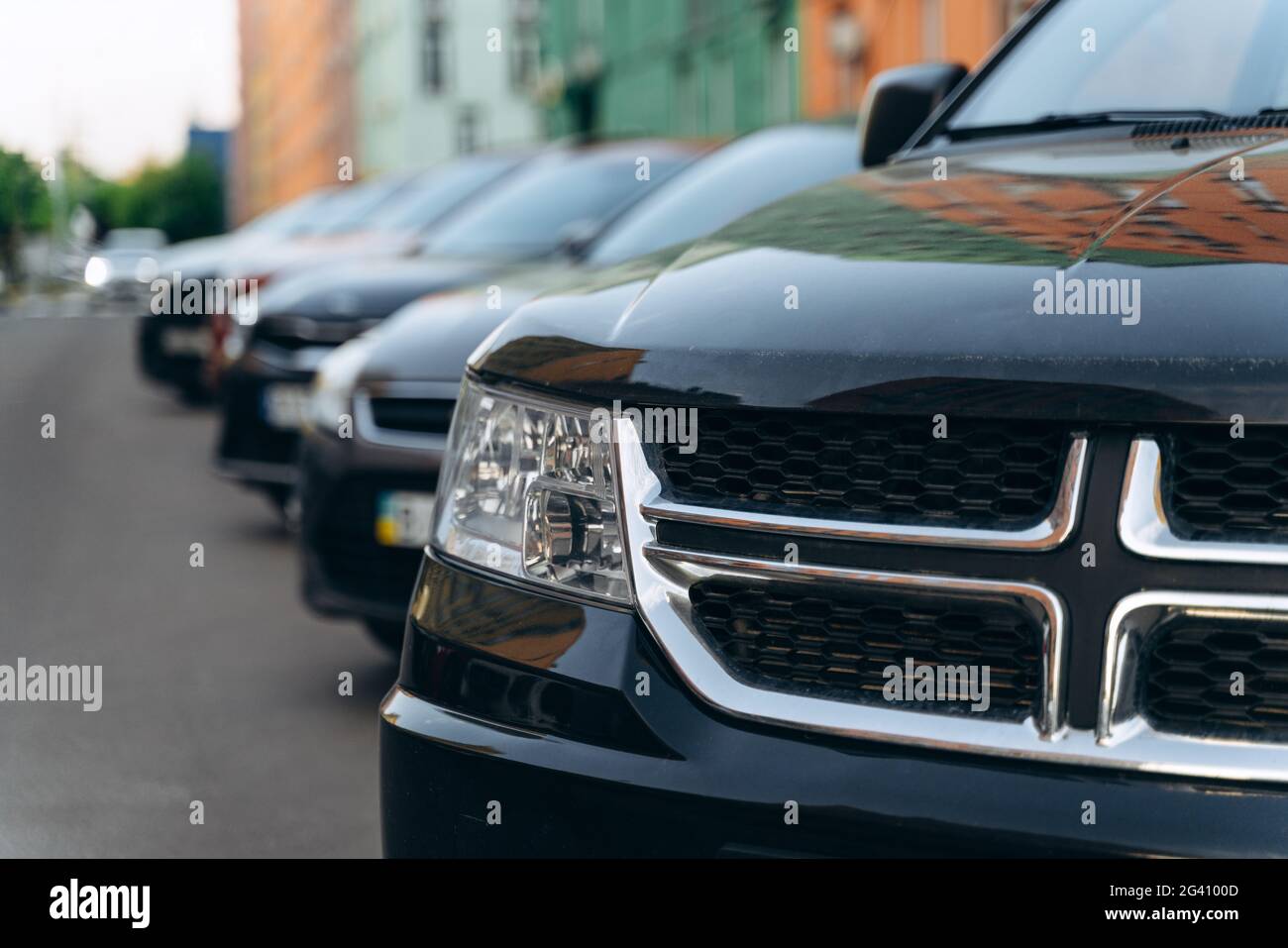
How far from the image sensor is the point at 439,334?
4898 mm

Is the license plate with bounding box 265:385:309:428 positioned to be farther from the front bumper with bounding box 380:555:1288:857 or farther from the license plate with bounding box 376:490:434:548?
the front bumper with bounding box 380:555:1288:857

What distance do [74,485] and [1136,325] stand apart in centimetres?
855

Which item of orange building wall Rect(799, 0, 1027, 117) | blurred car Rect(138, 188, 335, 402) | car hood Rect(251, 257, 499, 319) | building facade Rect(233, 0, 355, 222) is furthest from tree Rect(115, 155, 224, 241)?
car hood Rect(251, 257, 499, 319)

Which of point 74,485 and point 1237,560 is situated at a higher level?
point 1237,560

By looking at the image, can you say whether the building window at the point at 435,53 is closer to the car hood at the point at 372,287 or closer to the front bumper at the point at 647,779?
the car hood at the point at 372,287

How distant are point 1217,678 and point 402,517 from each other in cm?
316

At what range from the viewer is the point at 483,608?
86.7 inches

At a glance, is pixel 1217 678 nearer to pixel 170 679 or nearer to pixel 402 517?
pixel 402 517

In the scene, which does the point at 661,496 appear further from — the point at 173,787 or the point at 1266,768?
the point at 173,787

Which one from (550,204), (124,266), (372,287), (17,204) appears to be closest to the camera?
(17,204)

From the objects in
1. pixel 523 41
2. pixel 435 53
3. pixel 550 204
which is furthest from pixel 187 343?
pixel 435 53

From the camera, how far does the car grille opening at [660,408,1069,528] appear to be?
5.99 feet

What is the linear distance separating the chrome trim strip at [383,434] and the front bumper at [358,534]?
16 mm

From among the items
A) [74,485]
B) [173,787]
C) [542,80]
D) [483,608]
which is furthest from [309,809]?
[542,80]
